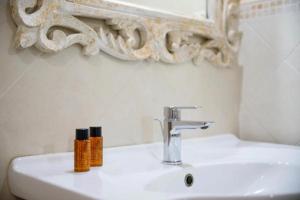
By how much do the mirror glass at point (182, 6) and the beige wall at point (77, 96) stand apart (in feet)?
0.55

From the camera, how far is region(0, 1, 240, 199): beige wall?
79 cm

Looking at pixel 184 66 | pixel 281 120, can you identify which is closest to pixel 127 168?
pixel 184 66

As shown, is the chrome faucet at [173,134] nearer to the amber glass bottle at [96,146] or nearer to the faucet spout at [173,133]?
the faucet spout at [173,133]

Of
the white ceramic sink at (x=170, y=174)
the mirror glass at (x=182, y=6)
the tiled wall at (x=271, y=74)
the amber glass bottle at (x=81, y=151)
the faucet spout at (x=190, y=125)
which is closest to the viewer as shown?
the white ceramic sink at (x=170, y=174)

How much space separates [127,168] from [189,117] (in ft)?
1.30

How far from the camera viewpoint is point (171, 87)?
44.3 inches

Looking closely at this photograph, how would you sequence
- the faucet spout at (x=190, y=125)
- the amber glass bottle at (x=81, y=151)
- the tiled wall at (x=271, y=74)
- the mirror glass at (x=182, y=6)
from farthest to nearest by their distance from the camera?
the tiled wall at (x=271, y=74), the mirror glass at (x=182, y=6), the faucet spout at (x=190, y=125), the amber glass bottle at (x=81, y=151)

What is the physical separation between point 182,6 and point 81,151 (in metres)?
0.63

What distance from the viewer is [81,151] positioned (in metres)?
0.75

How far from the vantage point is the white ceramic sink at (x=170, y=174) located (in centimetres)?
62

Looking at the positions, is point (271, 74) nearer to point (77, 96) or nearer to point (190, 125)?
point (190, 125)

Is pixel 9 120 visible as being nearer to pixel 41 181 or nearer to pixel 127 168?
pixel 41 181

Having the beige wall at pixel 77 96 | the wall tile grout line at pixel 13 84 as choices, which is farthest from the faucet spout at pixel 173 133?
A: the wall tile grout line at pixel 13 84

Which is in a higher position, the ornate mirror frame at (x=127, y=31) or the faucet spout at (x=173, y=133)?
the ornate mirror frame at (x=127, y=31)
